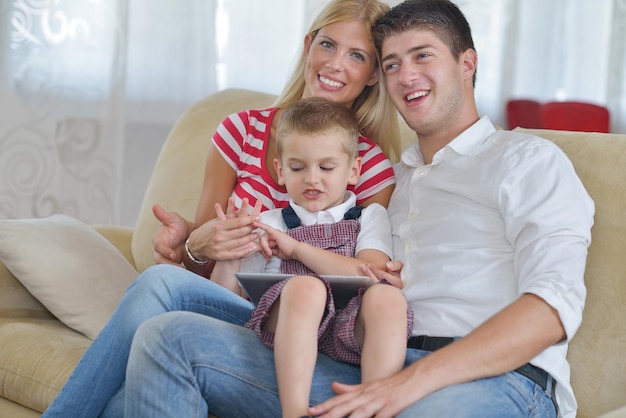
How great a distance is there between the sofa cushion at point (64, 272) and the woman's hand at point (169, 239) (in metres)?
0.16

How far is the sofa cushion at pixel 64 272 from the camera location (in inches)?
80.7

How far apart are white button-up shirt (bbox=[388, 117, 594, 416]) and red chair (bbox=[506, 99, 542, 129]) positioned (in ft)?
6.74

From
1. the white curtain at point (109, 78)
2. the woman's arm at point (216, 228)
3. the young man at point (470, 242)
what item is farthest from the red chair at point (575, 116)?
the woman's arm at point (216, 228)

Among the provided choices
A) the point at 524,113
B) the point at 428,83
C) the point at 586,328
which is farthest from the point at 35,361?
the point at 524,113

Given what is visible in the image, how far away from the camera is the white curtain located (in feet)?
10.4

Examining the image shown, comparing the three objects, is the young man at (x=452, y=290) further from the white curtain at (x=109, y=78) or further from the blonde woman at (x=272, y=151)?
the white curtain at (x=109, y=78)

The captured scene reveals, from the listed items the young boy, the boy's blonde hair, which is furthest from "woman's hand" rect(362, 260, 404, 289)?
the boy's blonde hair

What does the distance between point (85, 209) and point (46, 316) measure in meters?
1.14

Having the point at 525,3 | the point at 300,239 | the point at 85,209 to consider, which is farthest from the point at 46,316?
the point at 525,3

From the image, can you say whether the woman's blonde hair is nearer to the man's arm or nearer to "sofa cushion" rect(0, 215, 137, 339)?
"sofa cushion" rect(0, 215, 137, 339)

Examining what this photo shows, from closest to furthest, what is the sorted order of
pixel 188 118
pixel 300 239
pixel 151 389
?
1. pixel 151 389
2. pixel 300 239
3. pixel 188 118

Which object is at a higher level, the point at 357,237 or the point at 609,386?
the point at 357,237

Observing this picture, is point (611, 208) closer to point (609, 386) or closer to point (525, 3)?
point (609, 386)

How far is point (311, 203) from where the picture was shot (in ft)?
6.15
